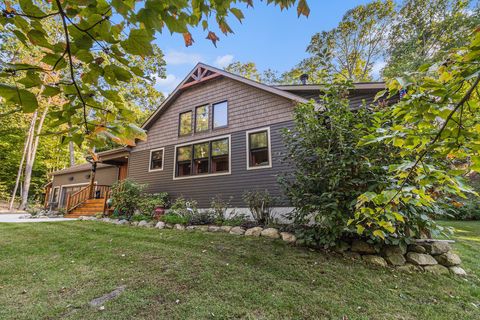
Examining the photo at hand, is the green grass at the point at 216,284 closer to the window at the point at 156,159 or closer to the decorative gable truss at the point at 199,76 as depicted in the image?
the window at the point at 156,159

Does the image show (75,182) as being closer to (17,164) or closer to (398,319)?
(17,164)

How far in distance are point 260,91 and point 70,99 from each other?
806cm

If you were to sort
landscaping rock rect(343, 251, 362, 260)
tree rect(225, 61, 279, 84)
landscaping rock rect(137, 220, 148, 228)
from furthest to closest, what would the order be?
tree rect(225, 61, 279, 84)
landscaping rock rect(137, 220, 148, 228)
landscaping rock rect(343, 251, 362, 260)

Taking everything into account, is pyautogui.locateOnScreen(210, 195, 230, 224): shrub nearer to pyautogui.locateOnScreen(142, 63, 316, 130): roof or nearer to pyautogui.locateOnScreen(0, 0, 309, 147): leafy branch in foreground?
pyautogui.locateOnScreen(142, 63, 316, 130): roof

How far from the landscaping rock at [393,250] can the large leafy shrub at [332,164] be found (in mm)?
795

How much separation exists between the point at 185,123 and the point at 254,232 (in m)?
6.57

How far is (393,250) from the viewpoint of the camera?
169 inches

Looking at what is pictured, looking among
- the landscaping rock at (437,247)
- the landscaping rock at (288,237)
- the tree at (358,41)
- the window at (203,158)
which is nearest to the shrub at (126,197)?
the window at (203,158)

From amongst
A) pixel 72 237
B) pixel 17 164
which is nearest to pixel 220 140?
pixel 72 237

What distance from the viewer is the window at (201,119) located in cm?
998

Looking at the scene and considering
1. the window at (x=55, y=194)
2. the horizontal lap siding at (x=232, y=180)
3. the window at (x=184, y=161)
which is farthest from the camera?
the window at (x=55, y=194)

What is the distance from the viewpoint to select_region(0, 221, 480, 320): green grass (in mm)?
2562

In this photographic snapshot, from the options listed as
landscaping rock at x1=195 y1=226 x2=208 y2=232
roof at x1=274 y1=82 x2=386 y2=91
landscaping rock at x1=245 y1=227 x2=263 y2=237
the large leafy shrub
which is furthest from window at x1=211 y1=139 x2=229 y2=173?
the large leafy shrub

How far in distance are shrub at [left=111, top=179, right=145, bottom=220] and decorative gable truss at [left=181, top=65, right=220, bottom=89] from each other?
4972 millimetres
